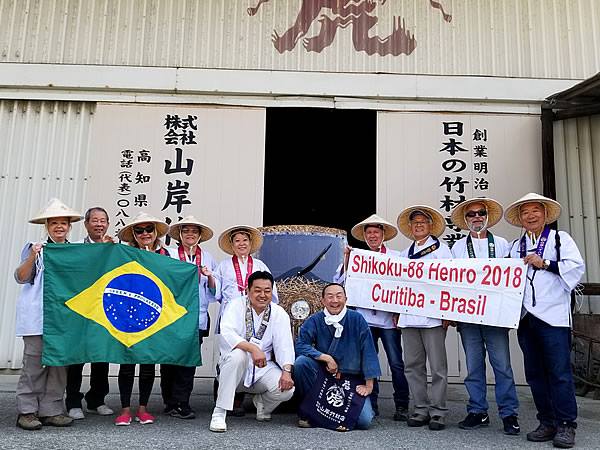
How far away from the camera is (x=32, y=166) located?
709 centimetres

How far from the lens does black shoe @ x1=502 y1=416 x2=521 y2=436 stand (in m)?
3.98

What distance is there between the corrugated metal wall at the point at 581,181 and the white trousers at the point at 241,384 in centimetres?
466

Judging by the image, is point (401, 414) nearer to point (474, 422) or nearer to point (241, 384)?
point (474, 422)

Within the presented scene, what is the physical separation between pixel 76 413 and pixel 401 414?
257 centimetres

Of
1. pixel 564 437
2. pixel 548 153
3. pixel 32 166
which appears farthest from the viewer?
pixel 32 166

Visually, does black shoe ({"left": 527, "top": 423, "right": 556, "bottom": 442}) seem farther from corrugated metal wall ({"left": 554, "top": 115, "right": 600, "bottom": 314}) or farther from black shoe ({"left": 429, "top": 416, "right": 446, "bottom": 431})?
corrugated metal wall ({"left": 554, "top": 115, "right": 600, "bottom": 314})

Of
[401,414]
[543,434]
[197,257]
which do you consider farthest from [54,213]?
[543,434]

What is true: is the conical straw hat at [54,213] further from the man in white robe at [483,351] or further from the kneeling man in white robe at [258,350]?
the man in white robe at [483,351]

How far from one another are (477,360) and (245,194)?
12.4 feet

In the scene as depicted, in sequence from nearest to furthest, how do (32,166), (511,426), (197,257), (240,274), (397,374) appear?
(511,426)
(397,374)
(240,274)
(197,257)
(32,166)

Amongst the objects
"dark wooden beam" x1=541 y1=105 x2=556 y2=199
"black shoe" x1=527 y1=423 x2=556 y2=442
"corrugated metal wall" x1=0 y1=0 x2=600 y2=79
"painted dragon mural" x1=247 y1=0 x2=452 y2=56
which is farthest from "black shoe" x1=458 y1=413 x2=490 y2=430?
"painted dragon mural" x1=247 y1=0 x2=452 y2=56

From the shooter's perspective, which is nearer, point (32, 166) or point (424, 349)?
point (424, 349)

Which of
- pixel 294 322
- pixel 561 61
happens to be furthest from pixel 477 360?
pixel 561 61

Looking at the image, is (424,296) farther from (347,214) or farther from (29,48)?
(347,214)
